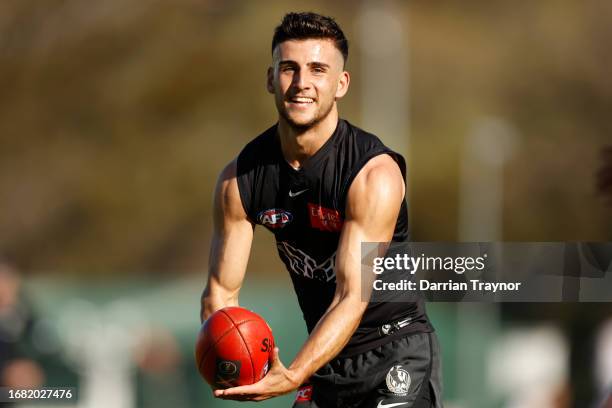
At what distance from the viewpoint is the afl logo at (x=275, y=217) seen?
6605 mm

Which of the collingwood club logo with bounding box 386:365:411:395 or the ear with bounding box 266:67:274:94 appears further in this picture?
the ear with bounding box 266:67:274:94

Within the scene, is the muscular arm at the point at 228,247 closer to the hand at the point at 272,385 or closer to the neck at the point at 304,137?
the neck at the point at 304,137

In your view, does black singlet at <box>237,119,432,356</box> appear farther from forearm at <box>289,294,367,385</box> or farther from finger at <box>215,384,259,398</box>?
finger at <box>215,384,259,398</box>

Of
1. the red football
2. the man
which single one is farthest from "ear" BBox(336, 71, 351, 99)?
the red football

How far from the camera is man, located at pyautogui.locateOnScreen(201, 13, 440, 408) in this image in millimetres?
6348

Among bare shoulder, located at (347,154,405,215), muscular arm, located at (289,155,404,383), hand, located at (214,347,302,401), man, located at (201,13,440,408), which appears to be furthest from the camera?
man, located at (201,13,440,408)

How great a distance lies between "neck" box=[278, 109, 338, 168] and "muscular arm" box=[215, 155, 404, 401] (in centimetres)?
35

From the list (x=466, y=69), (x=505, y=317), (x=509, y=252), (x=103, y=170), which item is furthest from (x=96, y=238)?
(x=509, y=252)

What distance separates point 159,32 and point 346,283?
40.7m

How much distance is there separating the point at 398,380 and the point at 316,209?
102cm

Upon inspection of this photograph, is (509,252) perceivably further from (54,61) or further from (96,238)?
(54,61)

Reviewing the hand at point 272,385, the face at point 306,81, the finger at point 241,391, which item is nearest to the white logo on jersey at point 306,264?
the face at point 306,81

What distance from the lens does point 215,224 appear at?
6.88 m

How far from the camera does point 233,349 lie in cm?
597
